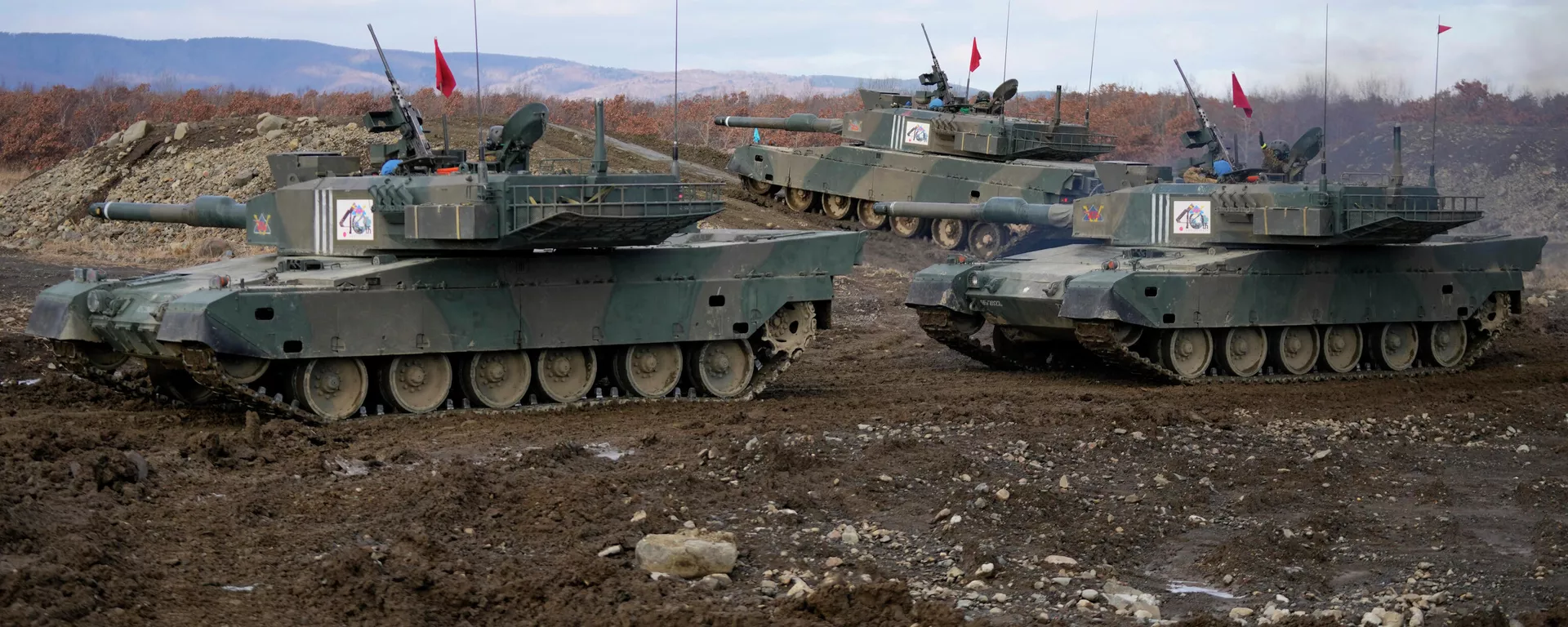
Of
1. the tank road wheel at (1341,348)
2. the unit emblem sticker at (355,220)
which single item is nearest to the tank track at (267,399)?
the unit emblem sticker at (355,220)

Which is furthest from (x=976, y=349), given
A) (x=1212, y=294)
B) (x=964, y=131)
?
(x=964, y=131)

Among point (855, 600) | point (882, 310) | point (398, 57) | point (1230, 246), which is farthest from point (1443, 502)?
point (398, 57)

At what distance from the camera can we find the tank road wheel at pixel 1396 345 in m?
20.2

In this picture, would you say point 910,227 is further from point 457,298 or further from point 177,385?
point 177,385

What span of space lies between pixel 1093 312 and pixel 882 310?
8349 mm

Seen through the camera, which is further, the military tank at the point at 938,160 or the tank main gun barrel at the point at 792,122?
the tank main gun barrel at the point at 792,122

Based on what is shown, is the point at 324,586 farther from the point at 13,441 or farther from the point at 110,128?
the point at 110,128

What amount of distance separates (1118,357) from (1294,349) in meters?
2.59

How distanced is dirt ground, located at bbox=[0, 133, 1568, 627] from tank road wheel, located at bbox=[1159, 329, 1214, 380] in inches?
56.2

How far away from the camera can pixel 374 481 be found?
12062 mm

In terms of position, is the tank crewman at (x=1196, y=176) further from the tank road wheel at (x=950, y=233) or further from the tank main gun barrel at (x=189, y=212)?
the tank main gun barrel at (x=189, y=212)

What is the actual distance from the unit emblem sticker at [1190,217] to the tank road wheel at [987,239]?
10806 millimetres

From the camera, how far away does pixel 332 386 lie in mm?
15328

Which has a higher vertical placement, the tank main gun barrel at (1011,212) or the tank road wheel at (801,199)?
the tank road wheel at (801,199)
